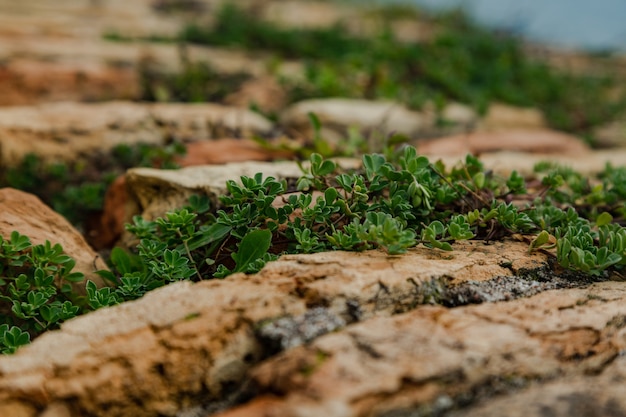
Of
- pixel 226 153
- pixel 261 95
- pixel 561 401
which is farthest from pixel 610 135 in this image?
pixel 561 401

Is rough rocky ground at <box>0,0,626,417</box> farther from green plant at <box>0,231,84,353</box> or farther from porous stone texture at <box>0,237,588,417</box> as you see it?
green plant at <box>0,231,84,353</box>

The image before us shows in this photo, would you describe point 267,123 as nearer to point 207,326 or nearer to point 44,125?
point 44,125

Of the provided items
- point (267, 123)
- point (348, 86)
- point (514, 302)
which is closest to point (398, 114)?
point (348, 86)

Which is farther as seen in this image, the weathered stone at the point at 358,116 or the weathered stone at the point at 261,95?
the weathered stone at the point at 261,95

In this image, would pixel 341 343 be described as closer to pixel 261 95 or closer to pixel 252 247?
pixel 252 247

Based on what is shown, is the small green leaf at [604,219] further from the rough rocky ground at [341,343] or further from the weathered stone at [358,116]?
the weathered stone at [358,116]

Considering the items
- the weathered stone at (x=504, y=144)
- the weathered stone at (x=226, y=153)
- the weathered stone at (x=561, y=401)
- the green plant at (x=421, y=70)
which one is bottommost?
the weathered stone at (x=561, y=401)

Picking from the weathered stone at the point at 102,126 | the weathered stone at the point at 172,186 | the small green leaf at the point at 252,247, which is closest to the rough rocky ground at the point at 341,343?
the small green leaf at the point at 252,247

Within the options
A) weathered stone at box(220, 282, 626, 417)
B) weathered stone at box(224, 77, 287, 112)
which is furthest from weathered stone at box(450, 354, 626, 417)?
weathered stone at box(224, 77, 287, 112)
